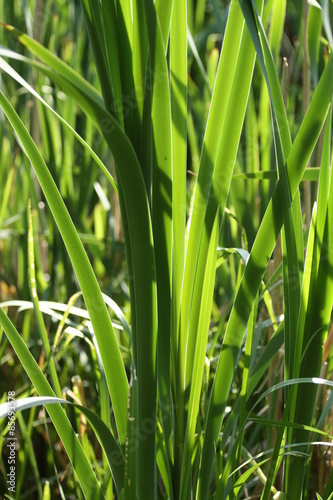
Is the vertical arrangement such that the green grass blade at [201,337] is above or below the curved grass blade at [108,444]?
above

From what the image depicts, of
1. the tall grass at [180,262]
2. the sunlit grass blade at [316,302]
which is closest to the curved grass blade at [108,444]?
the tall grass at [180,262]

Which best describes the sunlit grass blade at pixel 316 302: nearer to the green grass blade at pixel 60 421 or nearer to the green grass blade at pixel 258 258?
the green grass blade at pixel 258 258

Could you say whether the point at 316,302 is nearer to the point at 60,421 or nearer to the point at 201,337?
the point at 201,337

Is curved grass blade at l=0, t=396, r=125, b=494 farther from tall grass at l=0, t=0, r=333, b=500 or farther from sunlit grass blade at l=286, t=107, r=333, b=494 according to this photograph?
sunlit grass blade at l=286, t=107, r=333, b=494

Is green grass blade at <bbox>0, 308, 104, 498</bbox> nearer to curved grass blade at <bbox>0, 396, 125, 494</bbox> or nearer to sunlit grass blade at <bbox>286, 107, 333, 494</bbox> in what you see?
curved grass blade at <bbox>0, 396, 125, 494</bbox>

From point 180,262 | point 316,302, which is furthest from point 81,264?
point 316,302

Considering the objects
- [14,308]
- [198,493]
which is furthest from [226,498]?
[14,308]

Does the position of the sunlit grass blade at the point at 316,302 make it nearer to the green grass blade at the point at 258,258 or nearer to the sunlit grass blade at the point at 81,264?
the green grass blade at the point at 258,258

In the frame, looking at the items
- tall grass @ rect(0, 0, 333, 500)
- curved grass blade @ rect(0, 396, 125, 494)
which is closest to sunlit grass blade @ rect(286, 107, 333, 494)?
tall grass @ rect(0, 0, 333, 500)

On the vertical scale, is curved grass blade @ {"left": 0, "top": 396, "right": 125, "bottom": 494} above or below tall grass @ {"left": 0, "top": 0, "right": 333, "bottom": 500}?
below

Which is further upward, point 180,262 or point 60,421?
point 180,262

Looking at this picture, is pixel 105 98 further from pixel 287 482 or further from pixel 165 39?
pixel 287 482

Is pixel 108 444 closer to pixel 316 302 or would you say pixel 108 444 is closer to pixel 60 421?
pixel 60 421
